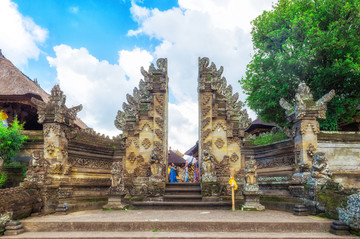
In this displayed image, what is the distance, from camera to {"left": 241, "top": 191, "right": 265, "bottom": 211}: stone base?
369 inches

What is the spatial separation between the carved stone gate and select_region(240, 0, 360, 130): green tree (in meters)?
6.52

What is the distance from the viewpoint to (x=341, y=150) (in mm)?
9984

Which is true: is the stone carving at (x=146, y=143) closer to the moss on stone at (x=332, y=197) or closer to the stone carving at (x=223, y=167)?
the stone carving at (x=223, y=167)

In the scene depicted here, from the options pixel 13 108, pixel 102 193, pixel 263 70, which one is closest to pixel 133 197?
pixel 102 193

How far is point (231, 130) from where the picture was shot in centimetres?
1279

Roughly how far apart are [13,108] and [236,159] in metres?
13.3

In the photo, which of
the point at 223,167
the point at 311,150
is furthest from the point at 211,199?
the point at 311,150

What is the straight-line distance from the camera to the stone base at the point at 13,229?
6.40 meters

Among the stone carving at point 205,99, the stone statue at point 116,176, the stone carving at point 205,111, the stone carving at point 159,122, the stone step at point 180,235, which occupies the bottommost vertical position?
the stone step at point 180,235

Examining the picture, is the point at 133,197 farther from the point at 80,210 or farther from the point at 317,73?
the point at 317,73

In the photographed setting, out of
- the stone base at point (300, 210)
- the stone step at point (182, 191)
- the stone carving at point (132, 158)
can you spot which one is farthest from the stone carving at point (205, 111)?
the stone base at point (300, 210)

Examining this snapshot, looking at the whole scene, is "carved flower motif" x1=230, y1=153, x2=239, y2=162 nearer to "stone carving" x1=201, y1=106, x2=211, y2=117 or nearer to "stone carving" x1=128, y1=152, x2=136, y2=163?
"stone carving" x1=201, y1=106, x2=211, y2=117

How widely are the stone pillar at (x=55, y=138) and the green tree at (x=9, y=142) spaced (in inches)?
32.3

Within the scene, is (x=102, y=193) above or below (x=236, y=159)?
below
